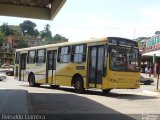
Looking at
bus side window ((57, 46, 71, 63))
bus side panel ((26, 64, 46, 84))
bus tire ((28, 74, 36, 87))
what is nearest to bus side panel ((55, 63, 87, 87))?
bus side window ((57, 46, 71, 63))

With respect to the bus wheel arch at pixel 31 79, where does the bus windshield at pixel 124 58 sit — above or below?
above

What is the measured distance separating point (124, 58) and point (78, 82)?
3.33 metres

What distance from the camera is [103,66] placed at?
2109cm

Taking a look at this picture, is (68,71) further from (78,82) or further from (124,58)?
(124,58)

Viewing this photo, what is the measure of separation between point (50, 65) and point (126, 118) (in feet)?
52.3

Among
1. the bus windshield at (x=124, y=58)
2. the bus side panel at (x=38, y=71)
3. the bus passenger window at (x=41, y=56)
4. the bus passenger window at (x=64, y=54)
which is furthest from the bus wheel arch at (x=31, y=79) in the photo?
the bus windshield at (x=124, y=58)

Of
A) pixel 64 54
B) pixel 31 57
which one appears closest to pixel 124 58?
pixel 64 54

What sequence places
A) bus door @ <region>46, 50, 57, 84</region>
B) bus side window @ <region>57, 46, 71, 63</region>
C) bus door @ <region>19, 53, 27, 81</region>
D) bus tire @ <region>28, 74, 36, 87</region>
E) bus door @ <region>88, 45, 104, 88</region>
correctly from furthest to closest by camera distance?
bus door @ <region>19, 53, 27, 81</region>, bus tire @ <region>28, 74, 36, 87</region>, bus door @ <region>46, 50, 57, 84</region>, bus side window @ <region>57, 46, 71, 63</region>, bus door @ <region>88, 45, 104, 88</region>

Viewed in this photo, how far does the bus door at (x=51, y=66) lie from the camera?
27.2 m

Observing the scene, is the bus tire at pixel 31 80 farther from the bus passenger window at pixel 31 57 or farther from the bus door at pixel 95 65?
the bus door at pixel 95 65

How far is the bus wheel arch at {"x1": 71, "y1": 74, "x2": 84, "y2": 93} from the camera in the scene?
23047mm

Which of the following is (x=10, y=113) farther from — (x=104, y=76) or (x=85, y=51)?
(x=85, y=51)

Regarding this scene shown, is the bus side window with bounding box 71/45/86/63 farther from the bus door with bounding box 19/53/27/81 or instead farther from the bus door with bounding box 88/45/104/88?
the bus door with bounding box 19/53/27/81

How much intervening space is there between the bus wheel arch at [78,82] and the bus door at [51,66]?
3106mm
